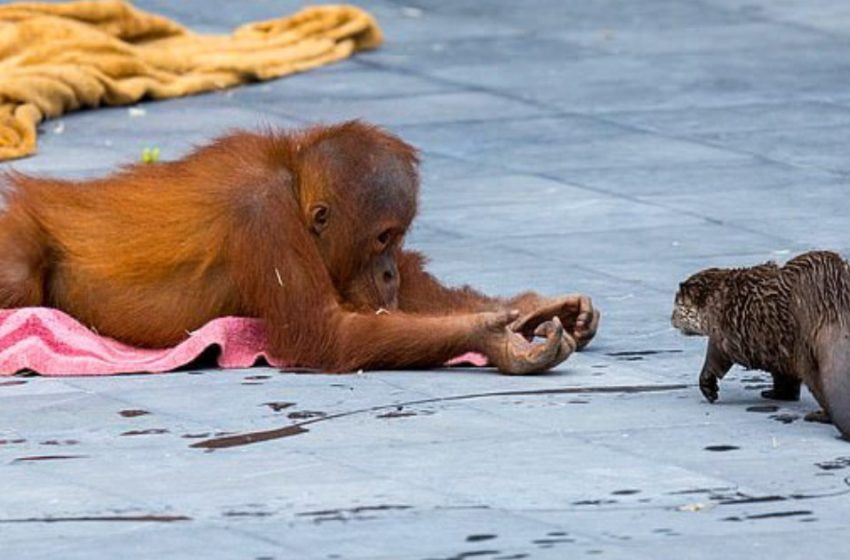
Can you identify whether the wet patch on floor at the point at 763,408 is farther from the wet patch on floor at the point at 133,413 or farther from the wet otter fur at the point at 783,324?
the wet patch on floor at the point at 133,413

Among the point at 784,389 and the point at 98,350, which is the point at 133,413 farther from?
the point at 784,389

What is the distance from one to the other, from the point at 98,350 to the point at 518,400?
54.9 inches

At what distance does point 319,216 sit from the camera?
24.4 ft

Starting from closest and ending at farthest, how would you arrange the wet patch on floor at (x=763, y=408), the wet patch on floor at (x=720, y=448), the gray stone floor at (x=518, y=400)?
1. the gray stone floor at (x=518, y=400)
2. the wet patch on floor at (x=720, y=448)
3. the wet patch on floor at (x=763, y=408)

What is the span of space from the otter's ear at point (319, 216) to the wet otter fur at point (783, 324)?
110 cm

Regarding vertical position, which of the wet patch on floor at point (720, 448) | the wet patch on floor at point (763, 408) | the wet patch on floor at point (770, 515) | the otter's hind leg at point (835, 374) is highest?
the otter's hind leg at point (835, 374)

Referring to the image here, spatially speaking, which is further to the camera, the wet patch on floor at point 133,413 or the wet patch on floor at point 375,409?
the wet patch on floor at point 133,413

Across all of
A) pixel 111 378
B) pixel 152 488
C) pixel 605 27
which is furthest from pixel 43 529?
pixel 605 27

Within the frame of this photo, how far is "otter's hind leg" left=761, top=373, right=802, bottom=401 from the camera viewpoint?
6.89 m

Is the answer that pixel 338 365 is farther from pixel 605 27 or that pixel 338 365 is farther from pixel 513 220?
pixel 605 27

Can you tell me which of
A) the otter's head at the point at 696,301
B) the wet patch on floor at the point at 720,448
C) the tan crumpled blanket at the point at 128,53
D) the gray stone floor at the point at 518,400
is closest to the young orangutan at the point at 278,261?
the gray stone floor at the point at 518,400

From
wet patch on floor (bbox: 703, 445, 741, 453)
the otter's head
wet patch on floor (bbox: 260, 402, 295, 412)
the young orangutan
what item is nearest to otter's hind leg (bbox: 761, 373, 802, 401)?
the otter's head

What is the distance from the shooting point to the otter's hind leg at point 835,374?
6395 mm

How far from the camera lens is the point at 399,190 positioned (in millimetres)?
7426
